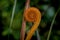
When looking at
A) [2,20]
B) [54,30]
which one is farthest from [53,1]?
[2,20]

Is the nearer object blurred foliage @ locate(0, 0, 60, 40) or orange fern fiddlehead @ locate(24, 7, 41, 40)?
orange fern fiddlehead @ locate(24, 7, 41, 40)

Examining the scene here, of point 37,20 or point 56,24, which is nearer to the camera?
point 37,20

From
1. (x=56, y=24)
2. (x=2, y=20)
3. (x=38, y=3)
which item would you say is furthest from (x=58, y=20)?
(x=2, y=20)

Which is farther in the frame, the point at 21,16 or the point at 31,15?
the point at 21,16

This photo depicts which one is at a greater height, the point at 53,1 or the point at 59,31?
the point at 53,1

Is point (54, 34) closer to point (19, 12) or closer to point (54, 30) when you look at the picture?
point (54, 30)

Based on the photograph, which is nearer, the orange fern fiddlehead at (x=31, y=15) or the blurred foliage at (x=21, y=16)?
the orange fern fiddlehead at (x=31, y=15)

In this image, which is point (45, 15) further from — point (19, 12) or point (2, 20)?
point (2, 20)
